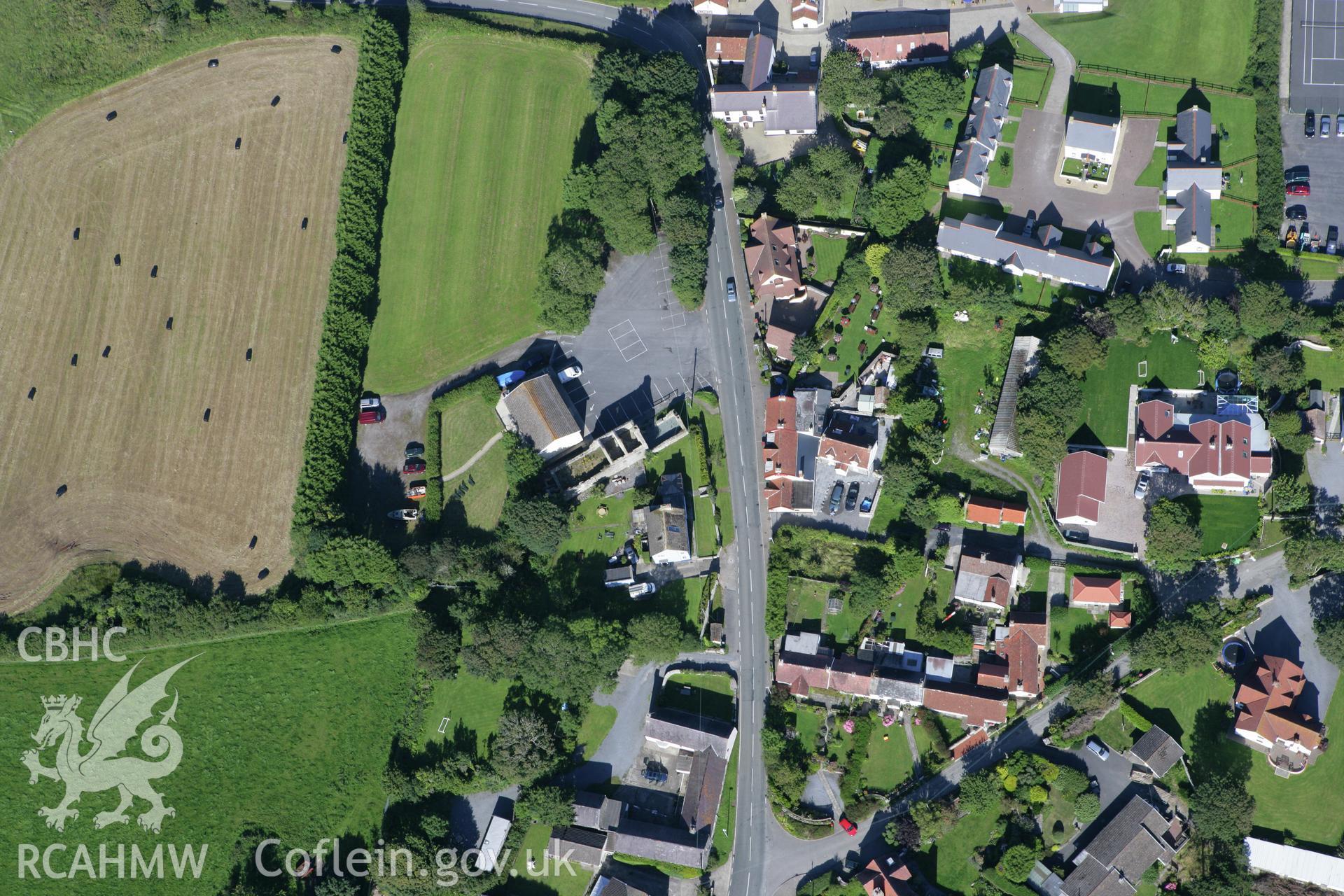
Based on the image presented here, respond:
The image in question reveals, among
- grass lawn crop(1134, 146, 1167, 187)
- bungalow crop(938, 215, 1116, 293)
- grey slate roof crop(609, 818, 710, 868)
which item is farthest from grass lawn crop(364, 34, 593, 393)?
grass lawn crop(1134, 146, 1167, 187)

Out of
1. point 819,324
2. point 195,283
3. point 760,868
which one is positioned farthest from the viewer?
point 195,283

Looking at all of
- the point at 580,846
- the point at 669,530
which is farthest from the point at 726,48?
the point at 580,846

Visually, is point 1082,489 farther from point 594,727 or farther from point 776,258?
point 594,727

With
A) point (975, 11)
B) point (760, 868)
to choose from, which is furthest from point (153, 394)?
point (975, 11)

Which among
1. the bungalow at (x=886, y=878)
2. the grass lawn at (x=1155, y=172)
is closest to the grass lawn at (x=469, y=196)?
the grass lawn at (x=1155, y=172)

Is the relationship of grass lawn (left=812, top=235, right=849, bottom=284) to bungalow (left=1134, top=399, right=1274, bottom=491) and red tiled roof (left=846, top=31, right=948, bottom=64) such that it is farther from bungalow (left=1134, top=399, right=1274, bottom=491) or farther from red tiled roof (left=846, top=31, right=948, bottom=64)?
bungalow (left=1134, top=399, right=1274, bottom=491)

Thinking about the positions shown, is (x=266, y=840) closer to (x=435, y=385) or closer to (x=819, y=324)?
(x=435, y=385)

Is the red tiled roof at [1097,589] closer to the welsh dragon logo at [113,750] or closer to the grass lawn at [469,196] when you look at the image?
the grass lawn at [469,196]
